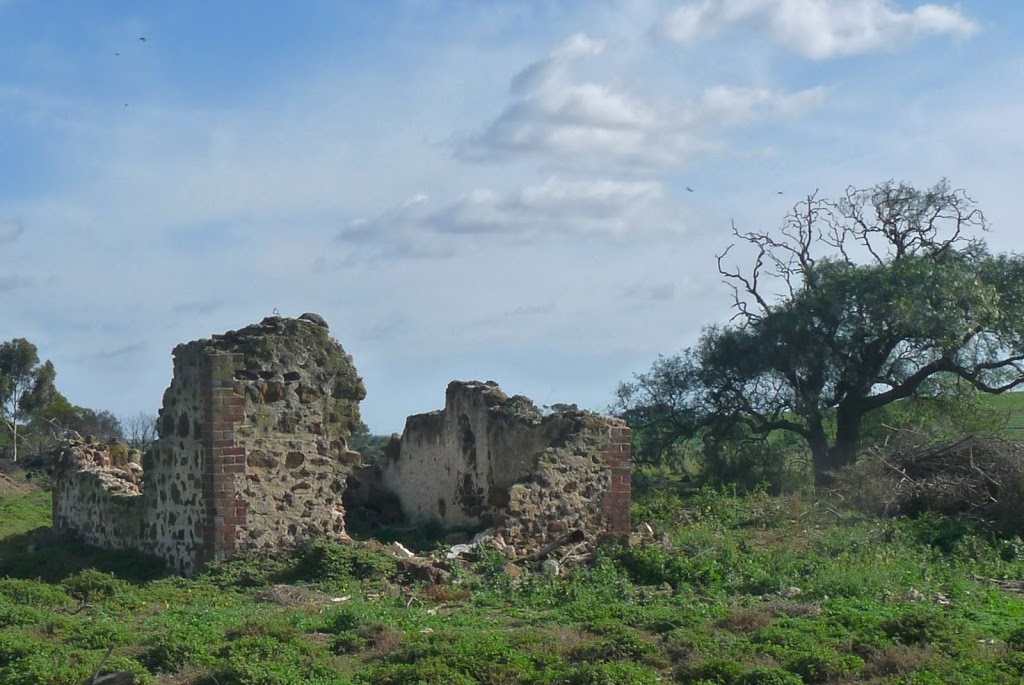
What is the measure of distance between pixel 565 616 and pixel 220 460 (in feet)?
14.7

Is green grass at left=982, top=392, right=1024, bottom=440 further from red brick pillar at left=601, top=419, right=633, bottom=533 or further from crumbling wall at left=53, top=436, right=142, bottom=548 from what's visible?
crumbling wall at left=53, top=436, right=142, bottom=548

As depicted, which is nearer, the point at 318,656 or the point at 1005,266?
the point at 318,656

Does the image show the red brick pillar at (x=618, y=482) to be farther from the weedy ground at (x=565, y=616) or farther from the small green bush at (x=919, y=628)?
the small green bush at (x=919, y=628)

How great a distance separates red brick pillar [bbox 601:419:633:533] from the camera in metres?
14.7

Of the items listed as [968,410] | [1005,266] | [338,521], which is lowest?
[338,521]

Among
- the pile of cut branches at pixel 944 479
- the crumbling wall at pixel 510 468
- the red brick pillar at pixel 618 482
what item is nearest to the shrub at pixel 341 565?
the crumbling wall at pixel 510 468

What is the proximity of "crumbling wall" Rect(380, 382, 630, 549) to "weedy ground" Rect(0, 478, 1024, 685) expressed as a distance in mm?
1177

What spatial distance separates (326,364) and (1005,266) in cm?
1529

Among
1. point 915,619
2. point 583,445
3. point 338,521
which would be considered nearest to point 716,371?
point 583,445

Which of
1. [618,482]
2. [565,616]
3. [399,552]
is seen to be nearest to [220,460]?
[399,552]

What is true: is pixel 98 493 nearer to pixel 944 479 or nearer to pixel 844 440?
pixel 944 479

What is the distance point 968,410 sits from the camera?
74.5ft

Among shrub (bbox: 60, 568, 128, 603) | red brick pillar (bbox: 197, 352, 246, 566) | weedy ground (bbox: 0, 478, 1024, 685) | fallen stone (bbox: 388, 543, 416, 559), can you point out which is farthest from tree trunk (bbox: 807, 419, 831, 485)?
shrub (bbox: 60, 568, 128, 603)

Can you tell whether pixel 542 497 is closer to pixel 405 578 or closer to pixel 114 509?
pixel 405 578
